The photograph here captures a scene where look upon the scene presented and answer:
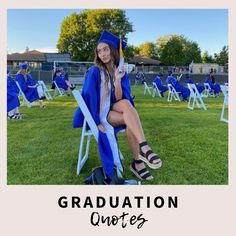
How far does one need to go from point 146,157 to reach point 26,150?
2.20 meters

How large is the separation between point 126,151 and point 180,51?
1815 inches

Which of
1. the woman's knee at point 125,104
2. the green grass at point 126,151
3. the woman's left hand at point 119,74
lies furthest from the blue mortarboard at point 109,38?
the green grass at point 126,151

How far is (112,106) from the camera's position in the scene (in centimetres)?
400

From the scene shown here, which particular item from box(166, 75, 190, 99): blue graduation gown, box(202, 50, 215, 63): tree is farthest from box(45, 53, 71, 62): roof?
box(202, 50, 215, 63): tree

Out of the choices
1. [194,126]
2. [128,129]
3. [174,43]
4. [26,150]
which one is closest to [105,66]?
[128,129]

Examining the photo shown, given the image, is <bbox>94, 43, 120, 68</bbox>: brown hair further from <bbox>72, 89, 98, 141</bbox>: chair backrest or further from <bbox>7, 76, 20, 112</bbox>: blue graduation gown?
<bbox>7, 76, 20, 112</bbox>: blue graduation gown

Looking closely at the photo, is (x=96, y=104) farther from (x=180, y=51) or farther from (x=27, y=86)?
(x=180, y=51)

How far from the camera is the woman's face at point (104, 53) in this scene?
388 centimetres

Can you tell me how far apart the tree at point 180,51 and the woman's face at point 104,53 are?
149ft

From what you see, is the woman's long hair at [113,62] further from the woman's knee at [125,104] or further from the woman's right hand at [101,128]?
the woman's right hand at [101,128]

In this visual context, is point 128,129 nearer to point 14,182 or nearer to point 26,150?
point 14,182

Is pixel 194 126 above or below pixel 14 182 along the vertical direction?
above

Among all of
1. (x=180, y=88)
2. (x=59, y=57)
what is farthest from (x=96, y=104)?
(x=59, y=57)

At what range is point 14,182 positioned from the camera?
383 centimetres
